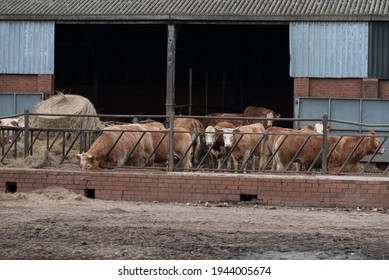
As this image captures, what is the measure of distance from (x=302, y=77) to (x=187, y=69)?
10.4 m

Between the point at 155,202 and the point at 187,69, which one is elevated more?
the point at 187,69

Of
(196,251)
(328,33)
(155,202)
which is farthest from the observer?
(328,33)

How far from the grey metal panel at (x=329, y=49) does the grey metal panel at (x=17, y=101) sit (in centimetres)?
846

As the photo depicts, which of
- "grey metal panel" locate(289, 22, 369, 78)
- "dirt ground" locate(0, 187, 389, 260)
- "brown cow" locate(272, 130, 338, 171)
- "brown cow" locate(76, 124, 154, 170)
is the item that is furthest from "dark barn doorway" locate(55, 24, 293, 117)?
"dirt ground" locate(0, 187, 389, 260)

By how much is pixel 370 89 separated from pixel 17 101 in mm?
11398

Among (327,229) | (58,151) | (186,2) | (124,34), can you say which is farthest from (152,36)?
(327,229)

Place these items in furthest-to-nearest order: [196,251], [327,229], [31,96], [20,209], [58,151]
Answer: [31,96], [58,151], [20,209], [327,229], [196,251]

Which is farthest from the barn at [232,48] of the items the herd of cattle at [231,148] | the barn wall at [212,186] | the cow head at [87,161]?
the barn wall at [212,186]

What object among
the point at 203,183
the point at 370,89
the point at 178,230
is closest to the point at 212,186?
the point at 203,183

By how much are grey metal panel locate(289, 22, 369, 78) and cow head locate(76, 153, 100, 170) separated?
1240 centimetres

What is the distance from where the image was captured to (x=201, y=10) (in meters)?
31.1

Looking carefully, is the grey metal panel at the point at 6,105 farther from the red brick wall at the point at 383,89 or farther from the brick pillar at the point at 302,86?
the red brick wall at the point at 383,89

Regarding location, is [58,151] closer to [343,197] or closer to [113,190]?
[113,190]

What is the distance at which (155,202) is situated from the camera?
1825 centimetres
